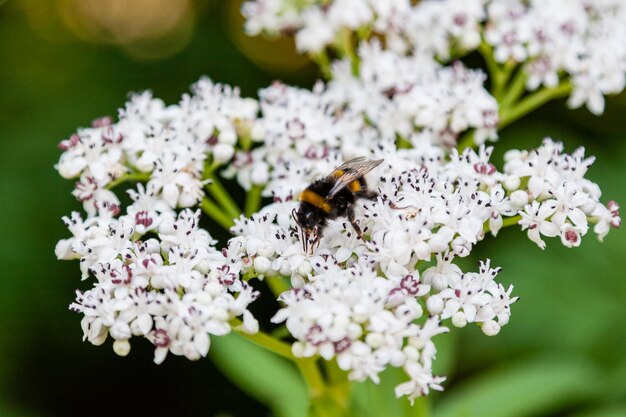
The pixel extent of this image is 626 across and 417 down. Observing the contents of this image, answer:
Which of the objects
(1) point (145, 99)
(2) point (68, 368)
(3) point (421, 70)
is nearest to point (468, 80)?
(3) point (421, 70)

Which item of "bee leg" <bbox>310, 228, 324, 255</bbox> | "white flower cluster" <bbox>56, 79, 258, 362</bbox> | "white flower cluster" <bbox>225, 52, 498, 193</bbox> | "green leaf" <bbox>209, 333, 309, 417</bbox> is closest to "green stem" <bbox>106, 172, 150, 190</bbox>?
"white flower cluster" <bbox>56, 79, 258, 362</bbox>

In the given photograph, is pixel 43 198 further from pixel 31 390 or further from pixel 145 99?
pixel 145 99

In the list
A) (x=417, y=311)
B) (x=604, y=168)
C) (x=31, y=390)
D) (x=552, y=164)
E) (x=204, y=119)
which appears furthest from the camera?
(x=31, y=390)

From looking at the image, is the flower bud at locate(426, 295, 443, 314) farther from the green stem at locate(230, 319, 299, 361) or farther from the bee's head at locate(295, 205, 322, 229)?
the green stem at locate(230, 319, 299, 361)

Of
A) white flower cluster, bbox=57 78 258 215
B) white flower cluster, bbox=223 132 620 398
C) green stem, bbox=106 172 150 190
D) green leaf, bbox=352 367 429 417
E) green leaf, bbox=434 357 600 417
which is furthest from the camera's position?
green leaf, bbox=434 357 600 417

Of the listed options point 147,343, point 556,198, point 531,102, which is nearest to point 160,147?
point 556,198

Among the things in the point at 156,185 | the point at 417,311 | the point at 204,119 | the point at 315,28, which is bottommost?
the point at 417,311
